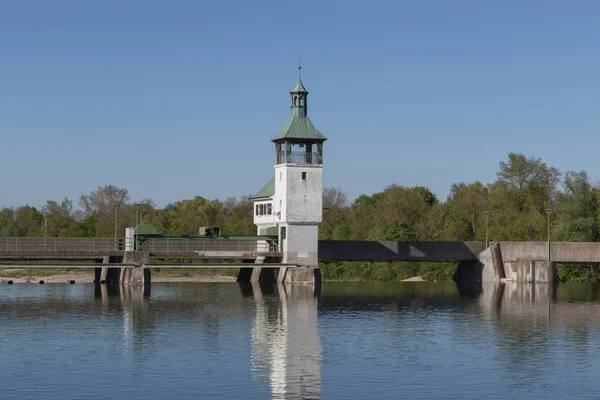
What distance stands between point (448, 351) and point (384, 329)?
1076 cm

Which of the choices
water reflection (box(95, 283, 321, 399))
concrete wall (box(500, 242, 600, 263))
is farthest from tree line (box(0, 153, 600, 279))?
water reflection (box(95, 283, 321, 399))

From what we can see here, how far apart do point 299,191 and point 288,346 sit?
4799 centimetres

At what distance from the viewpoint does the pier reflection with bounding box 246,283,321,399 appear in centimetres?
4003

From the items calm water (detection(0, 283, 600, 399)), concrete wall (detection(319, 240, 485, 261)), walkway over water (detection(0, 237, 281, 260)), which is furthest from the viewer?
concrete wall (detection(319, 240, 485, 261))

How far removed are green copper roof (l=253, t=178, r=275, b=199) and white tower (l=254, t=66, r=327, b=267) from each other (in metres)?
2.97

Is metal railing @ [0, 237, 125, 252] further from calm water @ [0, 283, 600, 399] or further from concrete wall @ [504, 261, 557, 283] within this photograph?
concrete wall @ [504, 261, 557, 283]

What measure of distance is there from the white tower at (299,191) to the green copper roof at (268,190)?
297 centimetres

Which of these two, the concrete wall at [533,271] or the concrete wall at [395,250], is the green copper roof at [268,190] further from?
the concrete wall at [533,271]

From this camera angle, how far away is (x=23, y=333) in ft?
186

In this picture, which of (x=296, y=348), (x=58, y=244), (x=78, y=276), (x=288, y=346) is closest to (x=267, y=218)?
(x=58, y=244)

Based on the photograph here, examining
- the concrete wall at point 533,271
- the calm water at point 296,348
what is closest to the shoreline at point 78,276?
the concrete wall at point 533,271

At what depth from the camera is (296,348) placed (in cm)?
5131

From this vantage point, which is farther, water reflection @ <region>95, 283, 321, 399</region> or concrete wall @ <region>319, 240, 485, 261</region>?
concrete wall @ <region>319, 240, 485, 261</region>

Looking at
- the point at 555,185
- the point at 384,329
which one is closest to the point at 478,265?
the point at 555,185
